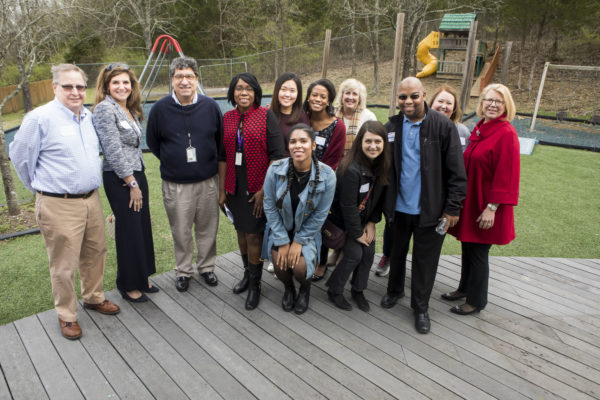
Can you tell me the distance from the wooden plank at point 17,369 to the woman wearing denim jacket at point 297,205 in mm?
1507

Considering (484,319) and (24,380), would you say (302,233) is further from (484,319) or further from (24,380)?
(24,380)

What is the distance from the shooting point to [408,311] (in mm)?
2932

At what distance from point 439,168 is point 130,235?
7.05 feet

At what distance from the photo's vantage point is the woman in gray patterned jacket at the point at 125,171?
257 cm

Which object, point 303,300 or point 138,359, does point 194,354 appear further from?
point 303,300

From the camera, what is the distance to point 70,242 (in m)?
2.45

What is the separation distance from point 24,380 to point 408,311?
7.96ft

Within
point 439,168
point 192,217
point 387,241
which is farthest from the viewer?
point 387,241

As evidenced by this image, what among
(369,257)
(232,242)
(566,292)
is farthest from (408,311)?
(232,242)

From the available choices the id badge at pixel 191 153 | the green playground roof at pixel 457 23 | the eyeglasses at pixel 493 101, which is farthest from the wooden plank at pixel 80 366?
the green playground roof at pixel 457 23

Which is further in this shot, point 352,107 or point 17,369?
point 352,107

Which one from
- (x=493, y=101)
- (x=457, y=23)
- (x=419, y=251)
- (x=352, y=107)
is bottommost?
(x=419, y=251)

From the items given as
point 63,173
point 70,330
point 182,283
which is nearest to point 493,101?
point 182,283

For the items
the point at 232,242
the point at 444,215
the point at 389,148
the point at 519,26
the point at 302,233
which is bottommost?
the point at 232,242
